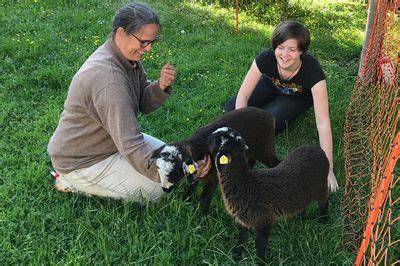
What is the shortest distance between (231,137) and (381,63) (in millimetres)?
3129

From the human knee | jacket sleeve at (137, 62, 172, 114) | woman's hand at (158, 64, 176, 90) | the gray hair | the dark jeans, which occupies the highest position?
the gray hair

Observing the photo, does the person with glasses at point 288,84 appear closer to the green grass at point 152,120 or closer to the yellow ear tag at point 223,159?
the green grass at point 152,120

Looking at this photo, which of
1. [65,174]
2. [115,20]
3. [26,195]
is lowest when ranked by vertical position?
[26,195]

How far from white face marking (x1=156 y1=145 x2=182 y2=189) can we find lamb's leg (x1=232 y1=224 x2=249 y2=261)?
64 cm

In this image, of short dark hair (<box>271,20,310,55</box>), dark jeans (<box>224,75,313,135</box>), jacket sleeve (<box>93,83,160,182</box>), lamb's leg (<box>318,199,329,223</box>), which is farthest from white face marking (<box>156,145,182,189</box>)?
dark jeans (<box>224,75,313,135</box>)

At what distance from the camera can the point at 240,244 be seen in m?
3.31

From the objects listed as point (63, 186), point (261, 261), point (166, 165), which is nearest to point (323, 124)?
point (261, 261)

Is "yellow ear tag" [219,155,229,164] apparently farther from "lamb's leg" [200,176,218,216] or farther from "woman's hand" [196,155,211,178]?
"lamb's leg" [200,176,218,216]

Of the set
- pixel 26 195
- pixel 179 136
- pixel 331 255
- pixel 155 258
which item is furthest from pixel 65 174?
pixel 331 255

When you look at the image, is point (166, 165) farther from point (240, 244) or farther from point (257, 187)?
point (240, 244)

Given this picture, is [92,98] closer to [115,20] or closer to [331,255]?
[115,20]

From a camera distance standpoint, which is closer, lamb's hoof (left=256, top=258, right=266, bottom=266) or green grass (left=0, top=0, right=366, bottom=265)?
lamb's hoof (left=256, top=258, right=266, bottom=266)

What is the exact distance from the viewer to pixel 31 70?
6.15 m

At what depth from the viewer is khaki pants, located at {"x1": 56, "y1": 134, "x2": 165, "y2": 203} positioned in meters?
3.73
